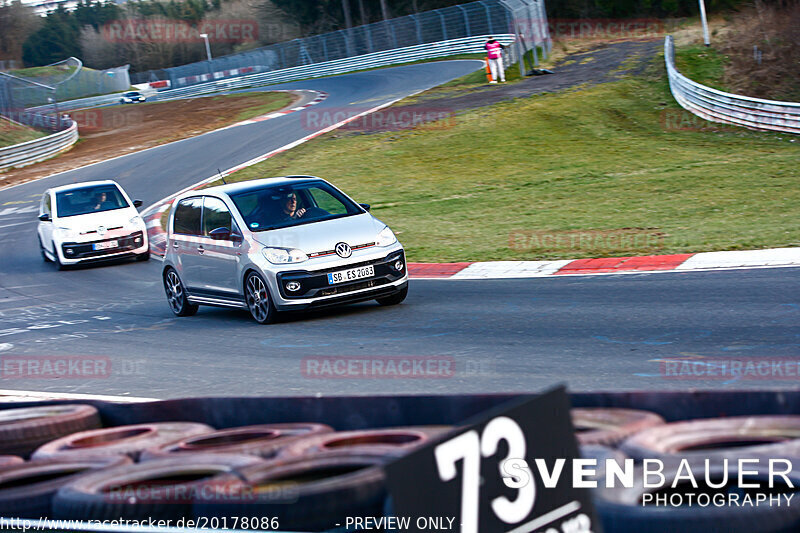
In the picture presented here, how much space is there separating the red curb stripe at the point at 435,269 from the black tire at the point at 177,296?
3231mm

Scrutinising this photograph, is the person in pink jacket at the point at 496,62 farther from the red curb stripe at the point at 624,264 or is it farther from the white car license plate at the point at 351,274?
the white car license plate at the point at 351,274

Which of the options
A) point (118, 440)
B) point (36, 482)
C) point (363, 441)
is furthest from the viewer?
point (118, 440)

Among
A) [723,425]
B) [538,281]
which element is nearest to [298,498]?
[723,425]

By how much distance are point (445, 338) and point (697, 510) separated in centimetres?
625

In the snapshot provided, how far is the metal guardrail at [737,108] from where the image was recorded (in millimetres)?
23906

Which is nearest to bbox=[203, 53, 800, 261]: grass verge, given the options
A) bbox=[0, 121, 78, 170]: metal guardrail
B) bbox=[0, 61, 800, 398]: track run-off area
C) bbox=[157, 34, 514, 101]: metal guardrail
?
bbox=[0, 61, 800, 398]: track run-off area

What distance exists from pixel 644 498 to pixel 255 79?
66203mm

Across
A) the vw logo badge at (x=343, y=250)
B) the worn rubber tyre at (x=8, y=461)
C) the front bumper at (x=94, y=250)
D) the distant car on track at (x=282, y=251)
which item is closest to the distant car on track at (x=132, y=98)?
the front bumper at (x=94, y=250)

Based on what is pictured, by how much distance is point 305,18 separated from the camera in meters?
89.7

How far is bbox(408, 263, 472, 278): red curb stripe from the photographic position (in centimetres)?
1347

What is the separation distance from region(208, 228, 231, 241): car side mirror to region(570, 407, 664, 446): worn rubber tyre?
7937mm

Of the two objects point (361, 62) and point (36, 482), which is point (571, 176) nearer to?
point (36, 482)

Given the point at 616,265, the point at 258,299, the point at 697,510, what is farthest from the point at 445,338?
the point at 697,510

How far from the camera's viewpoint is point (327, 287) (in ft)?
35.4
